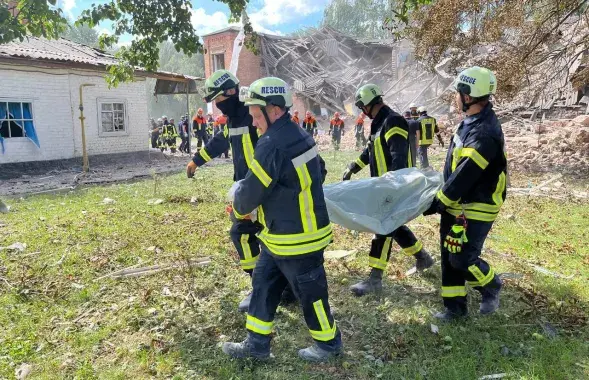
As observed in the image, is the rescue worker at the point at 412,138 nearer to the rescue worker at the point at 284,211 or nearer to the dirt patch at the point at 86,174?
the rescue worker at the point at 284,211

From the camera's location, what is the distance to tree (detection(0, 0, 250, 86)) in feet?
15.4

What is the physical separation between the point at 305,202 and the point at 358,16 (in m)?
Result: 63.8

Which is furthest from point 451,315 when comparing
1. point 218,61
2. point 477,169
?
point 218,61

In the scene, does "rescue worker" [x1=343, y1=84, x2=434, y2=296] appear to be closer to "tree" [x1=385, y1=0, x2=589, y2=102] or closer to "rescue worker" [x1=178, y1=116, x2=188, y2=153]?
"tree" [x1=385, y1=0, x2=589, y2=102]

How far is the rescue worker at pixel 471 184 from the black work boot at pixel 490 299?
114 millimetres

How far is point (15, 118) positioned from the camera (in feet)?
43.7

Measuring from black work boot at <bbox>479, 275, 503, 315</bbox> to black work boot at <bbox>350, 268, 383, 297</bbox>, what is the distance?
935 mm

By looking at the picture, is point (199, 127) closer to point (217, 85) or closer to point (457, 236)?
point (217, 85)

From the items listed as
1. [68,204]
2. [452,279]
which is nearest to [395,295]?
[452,279]

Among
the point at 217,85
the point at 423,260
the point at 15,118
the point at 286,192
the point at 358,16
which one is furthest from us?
the point at 358,16

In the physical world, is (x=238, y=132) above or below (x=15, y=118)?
below

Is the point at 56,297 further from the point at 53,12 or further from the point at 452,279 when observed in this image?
the point at 452,279

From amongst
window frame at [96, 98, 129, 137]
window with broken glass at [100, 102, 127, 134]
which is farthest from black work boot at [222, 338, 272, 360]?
Answer: window with broken glass at [100, 102, 127, 134]

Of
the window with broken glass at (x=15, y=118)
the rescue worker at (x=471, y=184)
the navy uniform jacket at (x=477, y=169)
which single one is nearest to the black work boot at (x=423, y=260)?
the rescue worker at (x=471, y=184)
